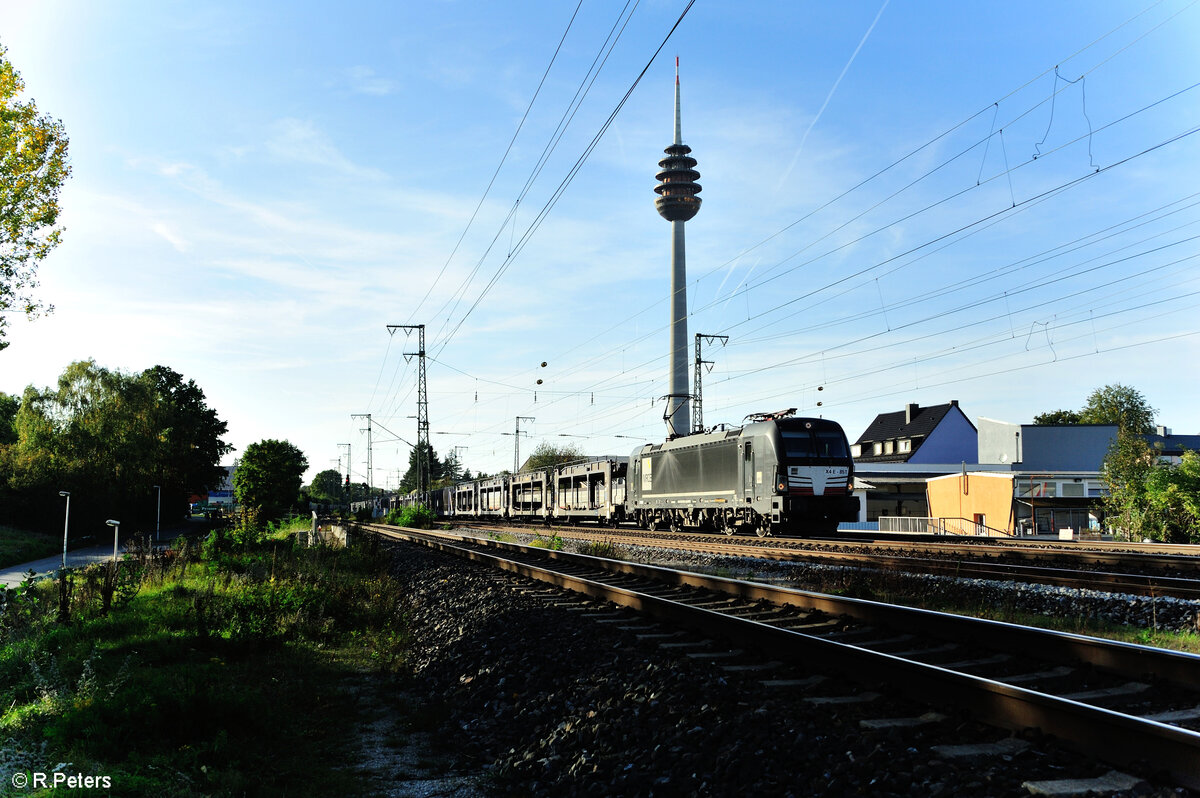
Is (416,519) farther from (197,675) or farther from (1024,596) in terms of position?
(1024,596)

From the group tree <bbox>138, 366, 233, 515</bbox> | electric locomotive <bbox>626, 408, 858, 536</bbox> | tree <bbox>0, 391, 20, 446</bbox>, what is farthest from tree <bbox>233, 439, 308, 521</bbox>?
electric locomotive <bbox>626, 408, 858, 536</bbox>

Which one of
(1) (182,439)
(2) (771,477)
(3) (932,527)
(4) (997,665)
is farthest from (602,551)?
(1) (182,439)

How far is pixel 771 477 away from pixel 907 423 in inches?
2167

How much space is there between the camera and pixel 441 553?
2108cm

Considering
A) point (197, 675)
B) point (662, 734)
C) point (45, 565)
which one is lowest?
point (45, 565)

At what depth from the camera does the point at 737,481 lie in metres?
24.8

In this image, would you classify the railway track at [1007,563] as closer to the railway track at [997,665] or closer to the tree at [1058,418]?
the railway track at [997,665]

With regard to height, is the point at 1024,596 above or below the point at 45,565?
above

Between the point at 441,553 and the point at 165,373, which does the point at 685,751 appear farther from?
the point at 165,373

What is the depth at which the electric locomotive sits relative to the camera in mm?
22344

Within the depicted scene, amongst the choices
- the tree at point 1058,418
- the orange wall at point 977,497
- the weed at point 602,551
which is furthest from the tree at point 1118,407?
the weed at point 602,551

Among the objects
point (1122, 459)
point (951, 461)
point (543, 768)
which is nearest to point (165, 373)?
point (951, 461)

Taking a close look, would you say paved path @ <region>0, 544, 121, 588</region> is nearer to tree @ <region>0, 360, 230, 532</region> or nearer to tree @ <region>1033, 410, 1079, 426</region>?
tree @ <region>0, 360, 230, 532</region>

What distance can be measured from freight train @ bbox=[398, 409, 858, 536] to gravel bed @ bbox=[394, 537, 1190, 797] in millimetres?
14838
